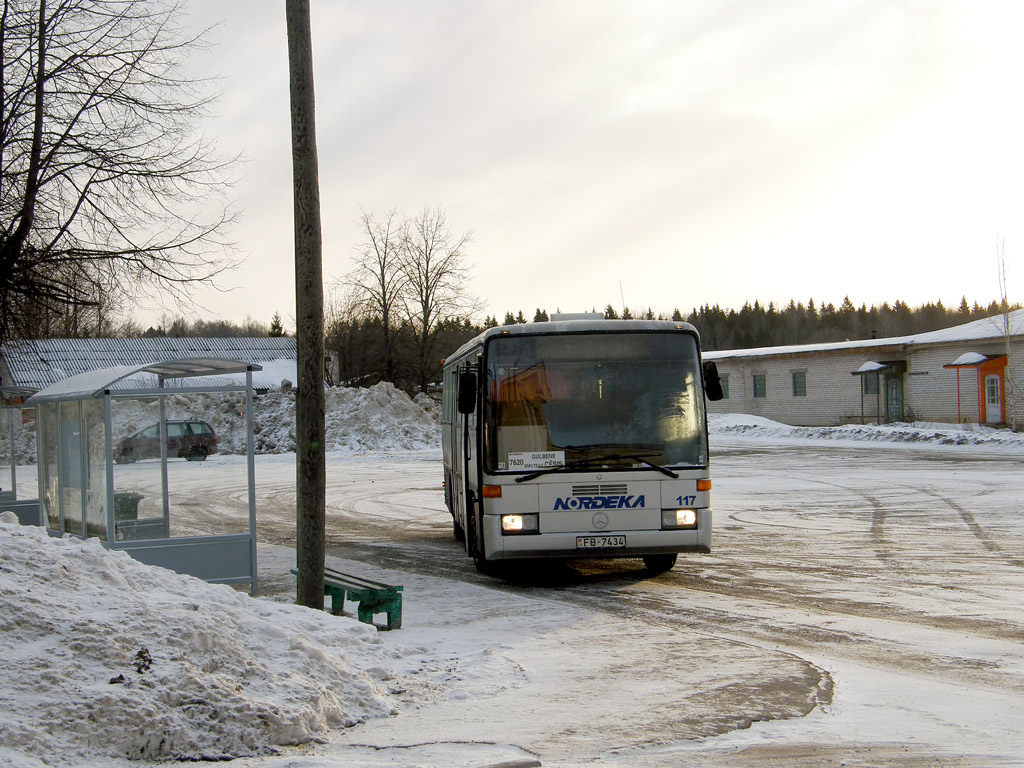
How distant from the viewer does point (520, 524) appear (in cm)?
1062

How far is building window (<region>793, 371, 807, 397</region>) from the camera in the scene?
51531 millimetres

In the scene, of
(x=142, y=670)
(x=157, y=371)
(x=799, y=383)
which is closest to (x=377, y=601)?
(x=142, y=670)

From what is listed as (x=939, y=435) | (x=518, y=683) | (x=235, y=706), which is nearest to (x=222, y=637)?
(x=235, y=706)

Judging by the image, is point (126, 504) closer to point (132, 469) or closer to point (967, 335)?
point (132, 469)

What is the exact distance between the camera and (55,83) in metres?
15.4

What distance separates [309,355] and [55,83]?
9802 mm

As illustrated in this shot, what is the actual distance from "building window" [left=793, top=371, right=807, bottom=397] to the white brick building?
0.17 feet

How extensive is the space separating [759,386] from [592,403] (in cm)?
4574

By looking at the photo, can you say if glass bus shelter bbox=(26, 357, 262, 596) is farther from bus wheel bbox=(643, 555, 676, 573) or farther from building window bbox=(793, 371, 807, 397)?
building window bbox=(793, 371, 807, 397)

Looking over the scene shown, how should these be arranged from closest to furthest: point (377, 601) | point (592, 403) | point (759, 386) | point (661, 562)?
point (377, 601) < point (592, 403) < point (661, 562) < point (759, 386)

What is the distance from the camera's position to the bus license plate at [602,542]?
10.6m

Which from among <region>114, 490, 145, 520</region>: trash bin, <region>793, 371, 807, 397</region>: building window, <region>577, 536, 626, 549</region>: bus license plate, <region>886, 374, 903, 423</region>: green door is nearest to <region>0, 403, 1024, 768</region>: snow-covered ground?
<region>577, 536, 626, 549</region>: bus license plate

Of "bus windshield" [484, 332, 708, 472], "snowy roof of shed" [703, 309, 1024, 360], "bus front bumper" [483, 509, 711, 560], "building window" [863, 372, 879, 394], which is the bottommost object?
Answer: "bus front bumper" [483, 509, 711, 560]

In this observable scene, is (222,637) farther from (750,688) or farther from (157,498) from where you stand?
(157,498)
